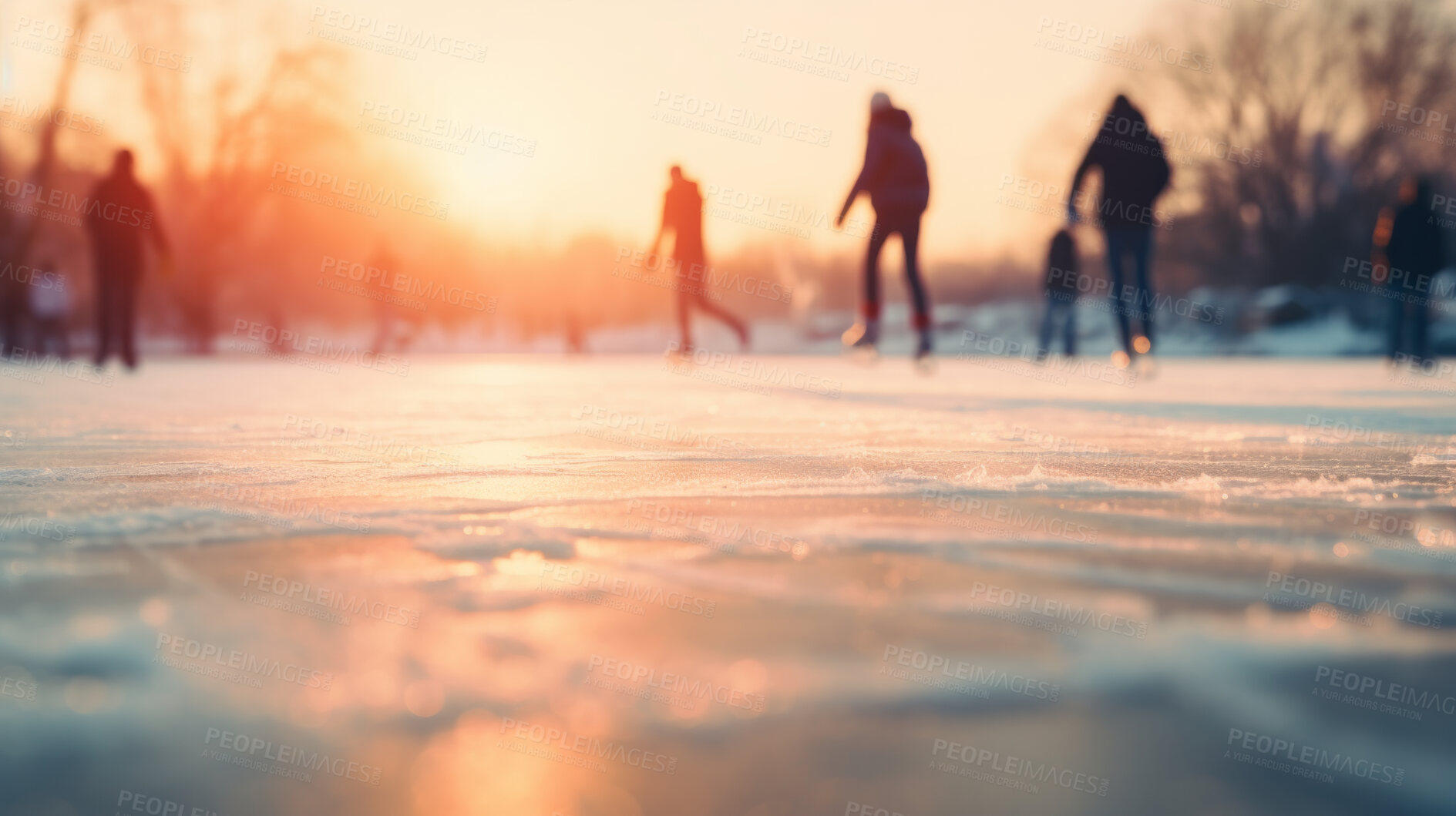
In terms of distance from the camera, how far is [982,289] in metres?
36.7

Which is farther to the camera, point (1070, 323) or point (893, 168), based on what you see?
point (1070, 323)

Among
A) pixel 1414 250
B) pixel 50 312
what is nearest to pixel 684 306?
pixel 1414 250

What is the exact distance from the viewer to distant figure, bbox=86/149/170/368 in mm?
9461

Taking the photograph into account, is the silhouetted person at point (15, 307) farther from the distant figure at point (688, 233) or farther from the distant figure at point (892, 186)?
the distant figure at point (892, 186)

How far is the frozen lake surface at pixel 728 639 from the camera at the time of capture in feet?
3.20

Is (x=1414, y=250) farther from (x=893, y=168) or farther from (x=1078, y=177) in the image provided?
(x=893, y=168)

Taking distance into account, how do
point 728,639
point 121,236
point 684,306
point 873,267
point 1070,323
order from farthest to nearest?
point 1070,323 → point 684,306 → point 121,236 → point 873,267 → point 728,639

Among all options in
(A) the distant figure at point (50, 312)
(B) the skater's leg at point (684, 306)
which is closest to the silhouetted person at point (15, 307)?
(A) the distant figure at point (50, 312)

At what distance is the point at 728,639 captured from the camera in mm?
1345

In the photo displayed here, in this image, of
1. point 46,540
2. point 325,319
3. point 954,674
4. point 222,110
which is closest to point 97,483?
point 46,540

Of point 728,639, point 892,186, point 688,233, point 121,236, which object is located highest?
point 892,186

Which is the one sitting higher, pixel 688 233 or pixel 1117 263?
pixel 688 233

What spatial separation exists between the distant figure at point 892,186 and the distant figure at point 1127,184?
1.08 m

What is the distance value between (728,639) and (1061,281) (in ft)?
42.9
